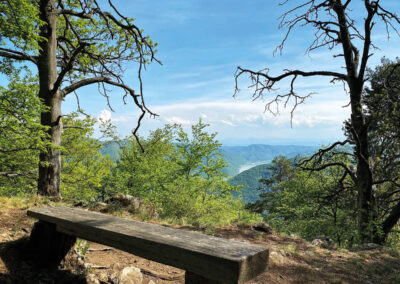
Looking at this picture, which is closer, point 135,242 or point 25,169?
point 135,242

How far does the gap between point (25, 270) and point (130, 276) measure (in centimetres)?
124

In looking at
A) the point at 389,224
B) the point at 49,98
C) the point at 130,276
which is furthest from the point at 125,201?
the point at 389,224

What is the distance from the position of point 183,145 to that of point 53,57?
19543 millimetres

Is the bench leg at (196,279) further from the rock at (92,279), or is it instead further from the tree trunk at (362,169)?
the tree trunk at (362,169)

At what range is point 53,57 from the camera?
26.2ft

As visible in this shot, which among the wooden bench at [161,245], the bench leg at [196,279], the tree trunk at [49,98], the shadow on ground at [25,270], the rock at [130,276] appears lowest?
the rock at [130,276]

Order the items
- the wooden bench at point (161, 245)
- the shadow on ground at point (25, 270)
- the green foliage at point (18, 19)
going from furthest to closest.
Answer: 1. the green foliage at point (18, 19)
2. the shadow on ground at point (25, 270)
3. the wooden bench at point (161, 245)

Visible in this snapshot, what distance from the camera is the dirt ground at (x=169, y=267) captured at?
10.7 ft

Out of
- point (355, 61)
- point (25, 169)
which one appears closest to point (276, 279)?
point (355, 61)

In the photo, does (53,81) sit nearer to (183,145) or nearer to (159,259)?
(159,259)

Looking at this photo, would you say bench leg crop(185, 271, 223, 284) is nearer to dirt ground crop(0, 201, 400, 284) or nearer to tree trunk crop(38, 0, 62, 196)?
dirt ground crop(0, 201, 400, 284)

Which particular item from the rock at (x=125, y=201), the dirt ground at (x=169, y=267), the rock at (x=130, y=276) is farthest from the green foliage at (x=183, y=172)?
the rock at (x=130, y=276)

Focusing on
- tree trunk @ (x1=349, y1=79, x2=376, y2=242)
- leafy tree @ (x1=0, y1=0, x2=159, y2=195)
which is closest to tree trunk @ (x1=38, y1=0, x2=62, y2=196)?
leafy tree @ (x1=0, y1=0, x2=159, y2=195)

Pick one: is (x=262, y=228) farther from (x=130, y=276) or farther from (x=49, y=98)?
(x=49, y=98)
